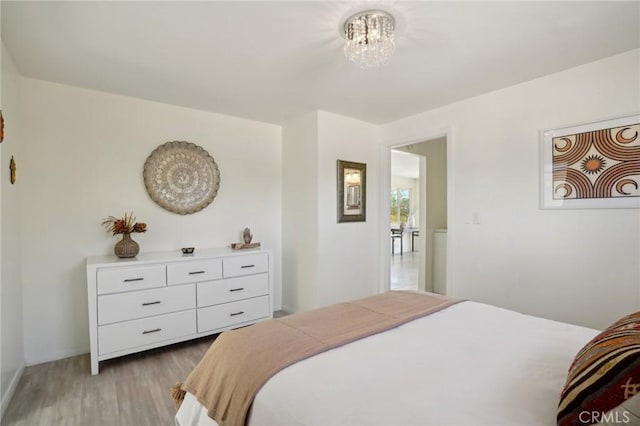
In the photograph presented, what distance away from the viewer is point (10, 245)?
2109mm

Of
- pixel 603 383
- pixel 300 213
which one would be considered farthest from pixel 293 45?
pixel 603 383

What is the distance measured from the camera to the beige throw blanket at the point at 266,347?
1.11m

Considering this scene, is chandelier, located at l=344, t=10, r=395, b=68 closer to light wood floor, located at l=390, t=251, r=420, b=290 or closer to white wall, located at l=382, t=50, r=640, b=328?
white wall, located at l=382, t=50, r=640, b=328

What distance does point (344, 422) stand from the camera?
856 millimetres

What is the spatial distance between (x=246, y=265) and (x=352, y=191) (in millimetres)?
1465

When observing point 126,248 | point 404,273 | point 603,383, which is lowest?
point 404,273

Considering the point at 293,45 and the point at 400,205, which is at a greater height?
the point at 293,45

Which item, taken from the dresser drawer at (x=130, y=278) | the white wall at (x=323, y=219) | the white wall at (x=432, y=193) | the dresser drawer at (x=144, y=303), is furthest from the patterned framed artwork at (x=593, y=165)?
the dresser drawer at (x=130, y=278)

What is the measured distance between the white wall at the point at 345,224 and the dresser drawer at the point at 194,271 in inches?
42.2

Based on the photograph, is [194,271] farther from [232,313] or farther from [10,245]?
[10,245]

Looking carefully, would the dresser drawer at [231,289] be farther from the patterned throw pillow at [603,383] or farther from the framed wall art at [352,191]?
the patterned throw pillow at [603,383]

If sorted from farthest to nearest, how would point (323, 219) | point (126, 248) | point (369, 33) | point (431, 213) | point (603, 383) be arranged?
point (431, 213)
point (323, 219)
point (126, 248)
point (369, 33)
point (603, 383)

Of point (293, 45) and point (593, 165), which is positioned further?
point (593, 165)

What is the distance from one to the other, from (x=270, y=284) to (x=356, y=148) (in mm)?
1861
